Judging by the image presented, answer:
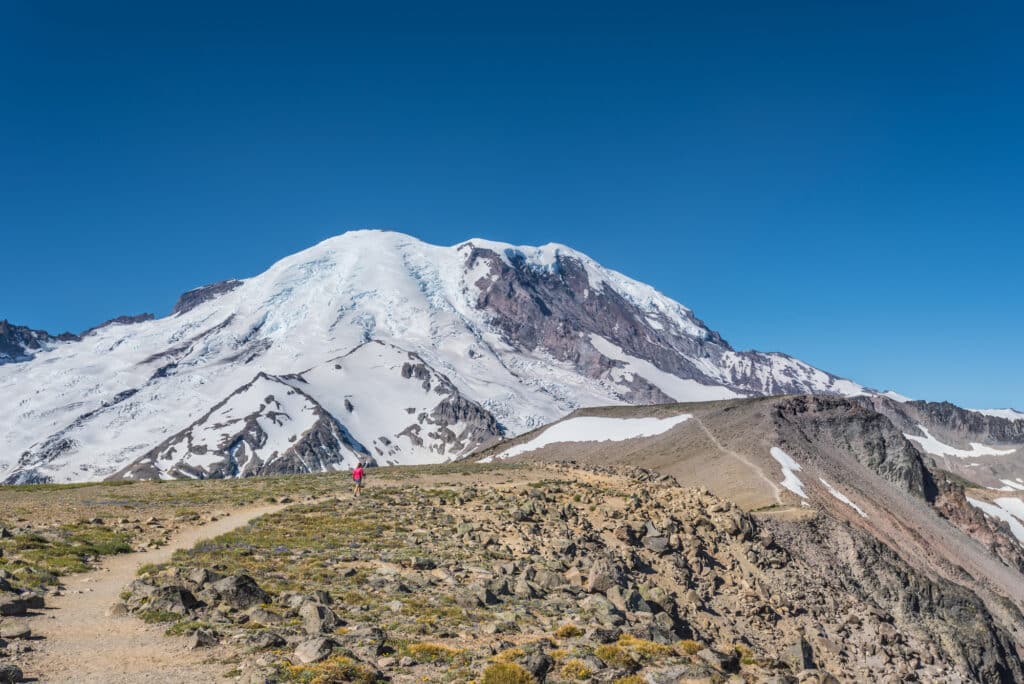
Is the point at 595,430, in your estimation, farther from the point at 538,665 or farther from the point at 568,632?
the point at 538,665

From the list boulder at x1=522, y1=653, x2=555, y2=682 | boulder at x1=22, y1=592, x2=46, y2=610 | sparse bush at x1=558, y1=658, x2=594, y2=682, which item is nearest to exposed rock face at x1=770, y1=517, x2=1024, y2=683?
sparse bush at x1=558, y1=658, x2=594, y2=682

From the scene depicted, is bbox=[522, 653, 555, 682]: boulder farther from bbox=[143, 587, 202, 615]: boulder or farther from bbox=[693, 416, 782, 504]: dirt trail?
bbox=[693, 416, 782, 504]: dirt trail

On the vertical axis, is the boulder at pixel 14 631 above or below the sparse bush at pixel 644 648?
above

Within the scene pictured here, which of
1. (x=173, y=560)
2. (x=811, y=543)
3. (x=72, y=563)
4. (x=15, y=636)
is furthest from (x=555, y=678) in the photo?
(x=811, y=543)

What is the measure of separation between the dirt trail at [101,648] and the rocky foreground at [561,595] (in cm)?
56

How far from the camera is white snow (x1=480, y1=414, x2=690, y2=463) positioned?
234 feet

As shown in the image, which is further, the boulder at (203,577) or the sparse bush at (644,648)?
the boulder at (203,577)

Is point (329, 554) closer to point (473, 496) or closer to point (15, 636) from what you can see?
point (15, 636)

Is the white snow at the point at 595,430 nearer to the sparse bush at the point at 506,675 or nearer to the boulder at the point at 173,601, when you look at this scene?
the boulder at the point at 173,601

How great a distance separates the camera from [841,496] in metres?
50.7

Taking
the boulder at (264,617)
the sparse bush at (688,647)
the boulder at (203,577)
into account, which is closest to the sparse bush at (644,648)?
the sparse bush at (688,647)

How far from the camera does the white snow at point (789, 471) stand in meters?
46.7

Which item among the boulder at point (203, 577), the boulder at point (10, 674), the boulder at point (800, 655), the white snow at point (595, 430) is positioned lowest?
the boulder at point (800, 655)

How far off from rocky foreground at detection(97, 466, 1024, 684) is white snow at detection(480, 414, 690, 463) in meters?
22.8
